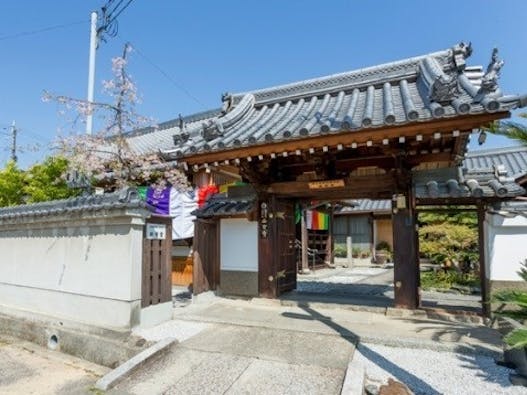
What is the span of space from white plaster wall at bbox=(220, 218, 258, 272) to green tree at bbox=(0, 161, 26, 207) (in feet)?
25.1

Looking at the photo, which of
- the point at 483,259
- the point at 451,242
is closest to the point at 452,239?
the point at 451,242

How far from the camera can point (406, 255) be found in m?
7.10

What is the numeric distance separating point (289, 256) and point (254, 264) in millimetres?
1215

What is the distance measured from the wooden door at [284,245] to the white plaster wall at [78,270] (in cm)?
346

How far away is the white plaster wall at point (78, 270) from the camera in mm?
6395

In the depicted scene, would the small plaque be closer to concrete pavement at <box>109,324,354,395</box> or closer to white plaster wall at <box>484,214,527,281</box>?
concrete pavement at <box>109,324,354,395</box>

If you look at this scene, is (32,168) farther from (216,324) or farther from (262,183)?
(216,324)

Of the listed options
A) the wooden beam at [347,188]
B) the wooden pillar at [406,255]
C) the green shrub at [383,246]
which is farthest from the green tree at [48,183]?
the green shrub at [383,246]

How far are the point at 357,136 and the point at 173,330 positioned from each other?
15.6ft

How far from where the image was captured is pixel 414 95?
744cm

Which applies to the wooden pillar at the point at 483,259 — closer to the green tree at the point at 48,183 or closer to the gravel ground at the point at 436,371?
the gravel ground at the point at 436,371

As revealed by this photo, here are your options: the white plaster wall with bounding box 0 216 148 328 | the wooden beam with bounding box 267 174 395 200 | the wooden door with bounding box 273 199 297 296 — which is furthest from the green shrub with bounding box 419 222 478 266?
the white plaster wall with bounding box 0 216 148 328

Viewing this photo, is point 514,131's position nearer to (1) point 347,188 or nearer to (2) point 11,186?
(1) point 347,188

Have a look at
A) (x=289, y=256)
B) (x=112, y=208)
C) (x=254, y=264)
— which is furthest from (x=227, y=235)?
(x=112, y=208)
